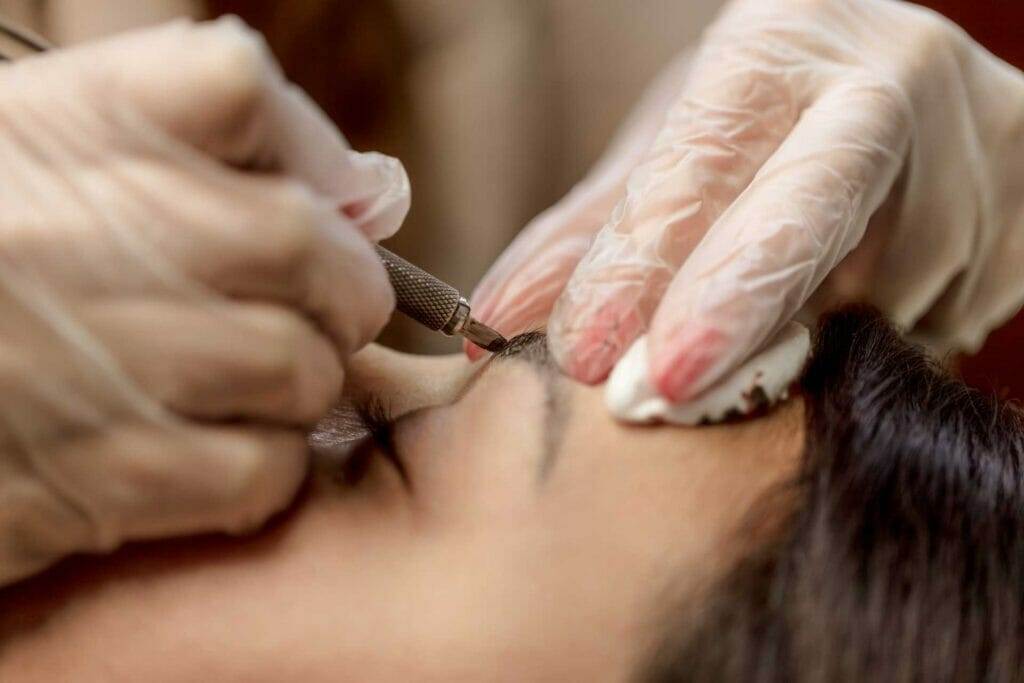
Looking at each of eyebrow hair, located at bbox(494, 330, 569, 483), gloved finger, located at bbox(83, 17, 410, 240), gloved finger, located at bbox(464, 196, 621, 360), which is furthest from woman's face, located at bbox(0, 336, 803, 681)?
gloved finger, located at bbox(464, 196, 621, 360)

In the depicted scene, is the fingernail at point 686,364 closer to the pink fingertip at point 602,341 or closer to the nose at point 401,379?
the pink fingertip at point 602,341

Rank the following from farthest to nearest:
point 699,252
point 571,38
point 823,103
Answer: point 571,38, point 823,103, point 699,252

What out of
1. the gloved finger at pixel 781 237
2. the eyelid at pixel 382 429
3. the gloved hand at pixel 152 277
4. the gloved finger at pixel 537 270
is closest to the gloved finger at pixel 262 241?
the gloved hand at pixel 152 277

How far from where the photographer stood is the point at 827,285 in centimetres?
116

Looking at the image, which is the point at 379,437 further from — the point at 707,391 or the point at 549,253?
the point at 549,253

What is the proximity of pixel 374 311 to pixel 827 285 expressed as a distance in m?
0.76

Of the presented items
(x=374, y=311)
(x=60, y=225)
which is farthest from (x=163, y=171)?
(x=374, y=311)

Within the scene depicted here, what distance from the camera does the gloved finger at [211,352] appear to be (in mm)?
518

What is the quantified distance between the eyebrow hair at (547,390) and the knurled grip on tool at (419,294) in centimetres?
7

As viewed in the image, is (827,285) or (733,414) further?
(827,285)

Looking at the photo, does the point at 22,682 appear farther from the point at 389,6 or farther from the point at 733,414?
the point at 389,6

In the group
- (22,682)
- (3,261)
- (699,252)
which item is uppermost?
(3,261)

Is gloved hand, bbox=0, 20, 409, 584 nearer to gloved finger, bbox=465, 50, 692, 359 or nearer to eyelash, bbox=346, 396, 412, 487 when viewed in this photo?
eyelash, bbox=346, 396, 412, 487

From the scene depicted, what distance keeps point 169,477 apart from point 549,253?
2.11ft
